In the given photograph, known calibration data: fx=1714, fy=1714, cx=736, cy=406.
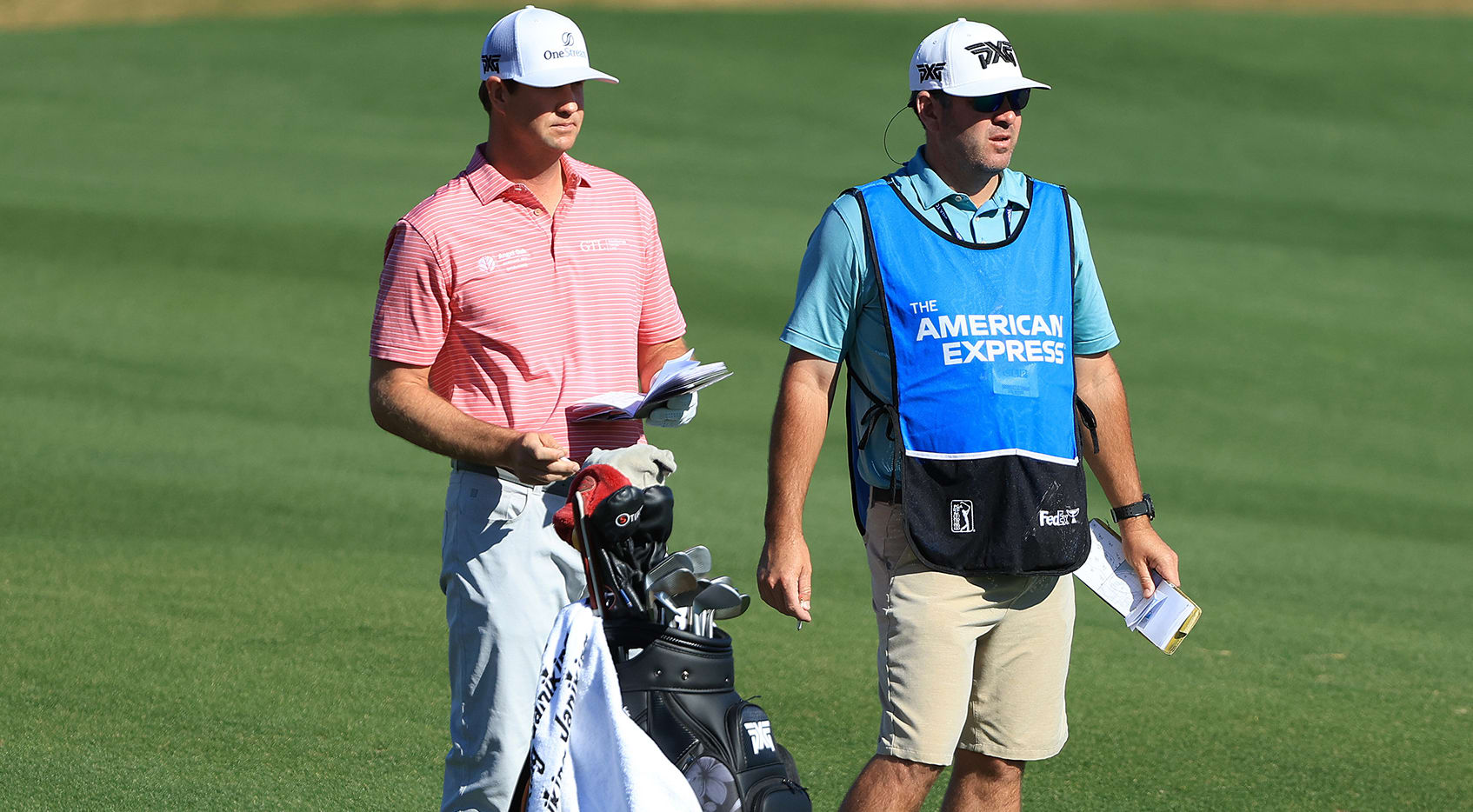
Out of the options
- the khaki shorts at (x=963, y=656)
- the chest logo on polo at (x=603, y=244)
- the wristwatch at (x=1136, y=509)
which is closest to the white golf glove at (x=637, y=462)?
the khaki shorts at (x=963, y=656)

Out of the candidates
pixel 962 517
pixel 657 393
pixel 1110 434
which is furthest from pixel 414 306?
Answer: pixel 1110 434

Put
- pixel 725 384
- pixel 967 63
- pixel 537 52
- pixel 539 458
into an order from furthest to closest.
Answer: pixel 725 384 < pixel 537 52 < pixel 967 63 < pixel 539 458

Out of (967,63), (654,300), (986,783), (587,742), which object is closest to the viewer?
(587,742)

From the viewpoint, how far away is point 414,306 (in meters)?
4.59

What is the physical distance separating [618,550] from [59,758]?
3482mm

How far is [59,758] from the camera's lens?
600 centimetres

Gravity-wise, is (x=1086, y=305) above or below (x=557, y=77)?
below

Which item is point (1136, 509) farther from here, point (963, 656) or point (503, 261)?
point (503, 261)

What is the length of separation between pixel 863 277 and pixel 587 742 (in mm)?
1593

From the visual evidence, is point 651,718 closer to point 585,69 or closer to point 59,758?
point 585,69

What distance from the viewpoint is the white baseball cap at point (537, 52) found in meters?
4.56

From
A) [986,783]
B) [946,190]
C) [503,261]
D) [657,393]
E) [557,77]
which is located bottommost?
[986,783]

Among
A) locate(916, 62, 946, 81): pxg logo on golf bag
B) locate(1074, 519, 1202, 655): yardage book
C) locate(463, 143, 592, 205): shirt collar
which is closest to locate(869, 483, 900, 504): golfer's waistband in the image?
locate(1074, 519, 1202, 655): yardage book

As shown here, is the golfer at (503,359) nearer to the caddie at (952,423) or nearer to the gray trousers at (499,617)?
the gray trousers at (499,617)
